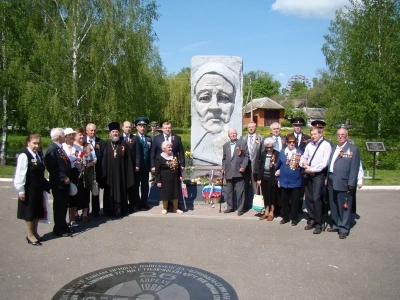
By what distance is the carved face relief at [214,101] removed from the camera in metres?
9.16

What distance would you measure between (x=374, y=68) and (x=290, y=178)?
34.4 feet

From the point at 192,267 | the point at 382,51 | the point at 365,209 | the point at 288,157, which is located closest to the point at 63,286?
the point at 192,267

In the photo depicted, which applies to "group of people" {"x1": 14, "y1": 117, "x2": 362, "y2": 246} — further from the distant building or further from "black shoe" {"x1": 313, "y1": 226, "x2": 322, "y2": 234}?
the distant building

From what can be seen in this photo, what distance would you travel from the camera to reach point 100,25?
15461 mm

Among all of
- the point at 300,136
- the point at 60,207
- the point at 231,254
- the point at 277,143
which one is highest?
the point at 300,136

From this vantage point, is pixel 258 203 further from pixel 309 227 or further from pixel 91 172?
pixel 91 172

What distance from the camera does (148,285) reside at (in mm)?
4047

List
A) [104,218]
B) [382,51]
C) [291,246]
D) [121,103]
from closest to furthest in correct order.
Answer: [291,246]
[104,218]
[382,51]
[121,103]

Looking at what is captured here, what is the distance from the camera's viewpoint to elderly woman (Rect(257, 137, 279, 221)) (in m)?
6.73

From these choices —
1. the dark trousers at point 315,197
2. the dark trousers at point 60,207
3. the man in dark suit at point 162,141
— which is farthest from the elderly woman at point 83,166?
the dark trousers at point 315,197

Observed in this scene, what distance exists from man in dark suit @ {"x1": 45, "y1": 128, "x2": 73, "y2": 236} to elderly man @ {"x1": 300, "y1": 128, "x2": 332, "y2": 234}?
12.6ft

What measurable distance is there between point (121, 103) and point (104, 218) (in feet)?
32.4

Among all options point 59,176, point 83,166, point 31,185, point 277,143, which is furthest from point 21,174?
point 277,143

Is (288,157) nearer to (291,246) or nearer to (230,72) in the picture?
(291,246)
